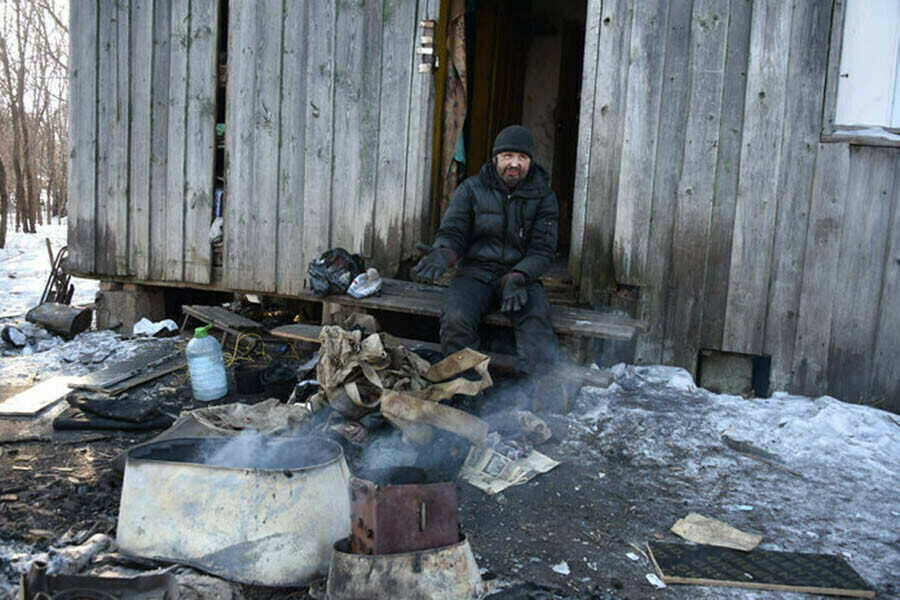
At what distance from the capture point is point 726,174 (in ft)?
15.9

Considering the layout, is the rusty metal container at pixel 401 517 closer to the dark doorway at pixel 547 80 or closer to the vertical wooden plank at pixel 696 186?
the vertical wooden plank at pixel 696 186

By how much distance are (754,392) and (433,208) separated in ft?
9.40

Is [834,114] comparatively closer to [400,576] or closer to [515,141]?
[515,141]

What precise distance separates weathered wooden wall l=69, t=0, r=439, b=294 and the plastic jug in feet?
4.93

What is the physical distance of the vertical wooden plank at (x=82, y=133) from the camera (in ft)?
20.8

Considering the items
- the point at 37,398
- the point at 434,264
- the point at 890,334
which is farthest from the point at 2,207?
the point at 890,334

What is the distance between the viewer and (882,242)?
4621mm

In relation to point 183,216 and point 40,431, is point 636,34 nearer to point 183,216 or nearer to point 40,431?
point 183,216

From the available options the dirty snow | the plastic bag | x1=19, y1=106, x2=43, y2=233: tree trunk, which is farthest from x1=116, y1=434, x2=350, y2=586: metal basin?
x1=19, y1=106, x2=43, y2=233: tree trunk

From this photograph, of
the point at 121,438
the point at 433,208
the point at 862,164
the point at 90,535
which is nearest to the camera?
the point at 90,535

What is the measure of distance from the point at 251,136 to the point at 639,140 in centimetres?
329

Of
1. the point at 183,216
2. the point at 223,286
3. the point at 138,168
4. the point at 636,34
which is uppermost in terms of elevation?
the point at 636,34

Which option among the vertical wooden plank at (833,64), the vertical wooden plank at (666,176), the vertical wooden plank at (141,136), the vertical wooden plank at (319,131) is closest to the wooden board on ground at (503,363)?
the vertical wooden plank at (666,176)

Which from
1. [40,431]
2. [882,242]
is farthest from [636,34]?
[40,431]
